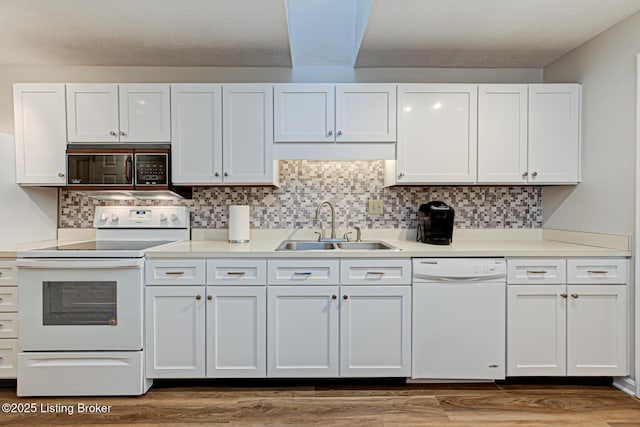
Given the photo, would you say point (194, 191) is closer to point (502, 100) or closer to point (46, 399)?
point (46, 399)

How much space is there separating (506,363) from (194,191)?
249 cm

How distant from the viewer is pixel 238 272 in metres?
2.20

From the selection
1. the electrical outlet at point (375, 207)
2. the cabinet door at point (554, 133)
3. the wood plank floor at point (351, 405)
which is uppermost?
the cabinet door at point (554, 133)

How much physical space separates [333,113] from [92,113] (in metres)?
1.67

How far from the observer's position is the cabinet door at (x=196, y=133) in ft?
8.24

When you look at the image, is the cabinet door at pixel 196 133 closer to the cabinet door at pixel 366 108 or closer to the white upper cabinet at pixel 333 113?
the white upper cabinet at pixel 333 113

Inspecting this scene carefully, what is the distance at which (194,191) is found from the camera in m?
2.88

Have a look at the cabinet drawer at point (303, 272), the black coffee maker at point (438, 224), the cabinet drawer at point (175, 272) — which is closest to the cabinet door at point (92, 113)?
the cabinet drawer at point (175, 272)

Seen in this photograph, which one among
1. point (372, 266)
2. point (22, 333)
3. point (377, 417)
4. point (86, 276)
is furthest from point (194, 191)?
point (377, 417)

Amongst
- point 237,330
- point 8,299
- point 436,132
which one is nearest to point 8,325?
point 8,299

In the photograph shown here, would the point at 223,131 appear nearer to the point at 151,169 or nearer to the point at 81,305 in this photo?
the point at 151,169

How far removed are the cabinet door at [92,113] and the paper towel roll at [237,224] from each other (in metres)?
0.93

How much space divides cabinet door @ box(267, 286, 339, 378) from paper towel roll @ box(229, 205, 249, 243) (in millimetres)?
665

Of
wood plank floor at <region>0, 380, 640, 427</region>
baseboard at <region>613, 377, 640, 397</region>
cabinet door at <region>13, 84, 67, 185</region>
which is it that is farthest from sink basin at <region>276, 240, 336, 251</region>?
baseboard at <region>613, 377, 640, 397</region>
